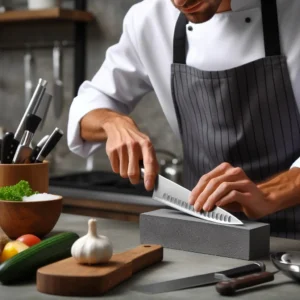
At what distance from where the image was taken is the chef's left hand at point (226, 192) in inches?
54.8

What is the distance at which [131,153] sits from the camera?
1610 mm

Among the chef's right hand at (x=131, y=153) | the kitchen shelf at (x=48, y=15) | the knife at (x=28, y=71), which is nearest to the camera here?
the chef's right hand at (x=131, y=153)

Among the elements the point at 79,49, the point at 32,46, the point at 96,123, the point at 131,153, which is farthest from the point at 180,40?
the point at 32,46

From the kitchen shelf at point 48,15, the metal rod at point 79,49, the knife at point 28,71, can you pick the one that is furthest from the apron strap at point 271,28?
the knife at point 28,71

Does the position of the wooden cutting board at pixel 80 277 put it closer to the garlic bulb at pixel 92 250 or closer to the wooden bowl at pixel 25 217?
the garlic bulb at pixel 92 250

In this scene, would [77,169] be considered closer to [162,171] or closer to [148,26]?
[162,171]

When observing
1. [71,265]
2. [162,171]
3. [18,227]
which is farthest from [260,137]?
[162,171]

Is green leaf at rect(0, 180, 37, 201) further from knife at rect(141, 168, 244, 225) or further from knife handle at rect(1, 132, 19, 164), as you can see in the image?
knife at rect(141, 168, 244, 225)

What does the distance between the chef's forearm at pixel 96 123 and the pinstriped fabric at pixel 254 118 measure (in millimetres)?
242

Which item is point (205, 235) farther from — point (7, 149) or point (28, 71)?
point (28, 71)

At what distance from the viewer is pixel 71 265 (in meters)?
1.14

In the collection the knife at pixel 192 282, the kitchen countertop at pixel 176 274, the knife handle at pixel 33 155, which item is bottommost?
the kitchen countertop at pixel 176 274

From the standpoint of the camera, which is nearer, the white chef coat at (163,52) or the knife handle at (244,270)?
the knife handle at (244,270)

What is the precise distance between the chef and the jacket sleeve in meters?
0.01
